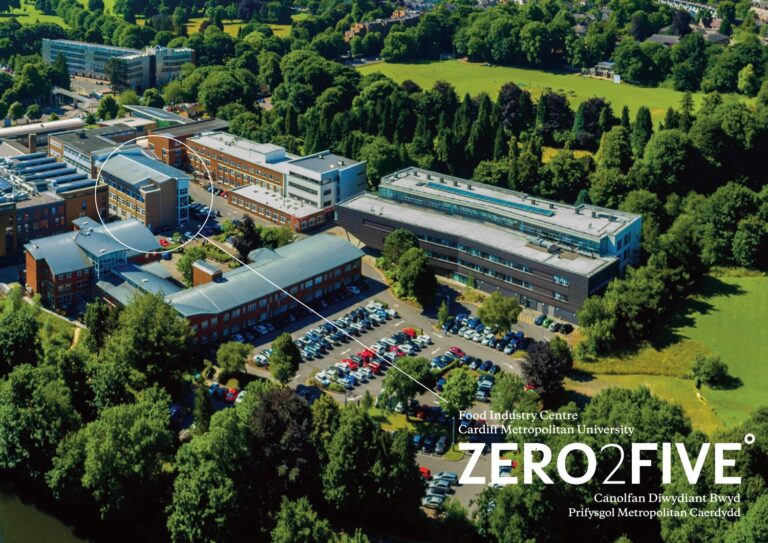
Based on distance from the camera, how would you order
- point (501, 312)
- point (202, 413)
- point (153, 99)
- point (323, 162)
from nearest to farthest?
point (202, 413) → point (501, 312) → point (323, 162) → point (153, 99)

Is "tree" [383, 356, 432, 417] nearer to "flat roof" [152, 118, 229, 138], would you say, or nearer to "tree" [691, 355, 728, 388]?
"tree" [691, 355, 728, 388]

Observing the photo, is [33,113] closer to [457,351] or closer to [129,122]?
[129,122]

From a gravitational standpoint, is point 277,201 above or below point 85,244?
below

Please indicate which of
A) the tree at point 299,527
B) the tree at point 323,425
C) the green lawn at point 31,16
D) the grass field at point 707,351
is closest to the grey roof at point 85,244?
the tree at point 323,425

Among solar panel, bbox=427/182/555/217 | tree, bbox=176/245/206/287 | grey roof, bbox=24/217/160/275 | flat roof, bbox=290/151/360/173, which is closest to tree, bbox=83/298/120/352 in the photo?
grey roof, bbox=24/217/160/275

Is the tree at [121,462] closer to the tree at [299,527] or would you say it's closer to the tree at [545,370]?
the tree at [299,527]

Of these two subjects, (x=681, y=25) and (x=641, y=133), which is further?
(x=681, y=25)

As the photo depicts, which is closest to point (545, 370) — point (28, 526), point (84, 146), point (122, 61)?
point (28, 526)

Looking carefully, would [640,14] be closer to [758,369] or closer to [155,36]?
[155,36]
